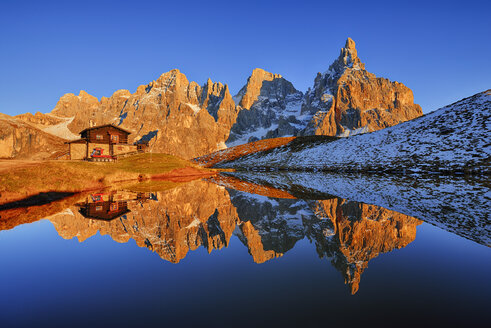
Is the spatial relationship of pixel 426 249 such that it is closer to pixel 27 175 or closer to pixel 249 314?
pixel 249 314

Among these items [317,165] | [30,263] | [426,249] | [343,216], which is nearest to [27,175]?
[30,263]

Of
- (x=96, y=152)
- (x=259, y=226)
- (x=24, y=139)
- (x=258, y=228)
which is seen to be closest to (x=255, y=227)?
(x=258, y=228)

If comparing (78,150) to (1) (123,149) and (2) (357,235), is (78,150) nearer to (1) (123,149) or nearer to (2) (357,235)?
(1) (123,149)

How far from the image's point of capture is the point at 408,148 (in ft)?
132

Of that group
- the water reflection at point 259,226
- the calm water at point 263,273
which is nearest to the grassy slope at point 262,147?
the water reflection at point 259,226

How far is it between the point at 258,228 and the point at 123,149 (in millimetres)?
67675

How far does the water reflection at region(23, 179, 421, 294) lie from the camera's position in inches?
259

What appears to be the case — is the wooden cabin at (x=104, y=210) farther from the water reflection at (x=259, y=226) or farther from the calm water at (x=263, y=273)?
the calm water at (x=263, y=273)

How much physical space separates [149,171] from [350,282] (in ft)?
134

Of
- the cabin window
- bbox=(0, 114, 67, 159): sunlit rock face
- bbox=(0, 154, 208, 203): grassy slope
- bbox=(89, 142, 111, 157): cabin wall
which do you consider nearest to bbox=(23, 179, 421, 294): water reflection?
bbox=(0, 154, 208, 203): grassy slope

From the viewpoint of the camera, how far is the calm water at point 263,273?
12.5 feet

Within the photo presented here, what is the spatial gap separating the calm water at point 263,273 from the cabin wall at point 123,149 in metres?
59.3

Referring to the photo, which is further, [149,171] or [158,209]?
[149,171]

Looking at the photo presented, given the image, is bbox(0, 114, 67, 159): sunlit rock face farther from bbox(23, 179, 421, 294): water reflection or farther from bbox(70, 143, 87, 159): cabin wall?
bbox(23, 179, 421, 294): water reflection
